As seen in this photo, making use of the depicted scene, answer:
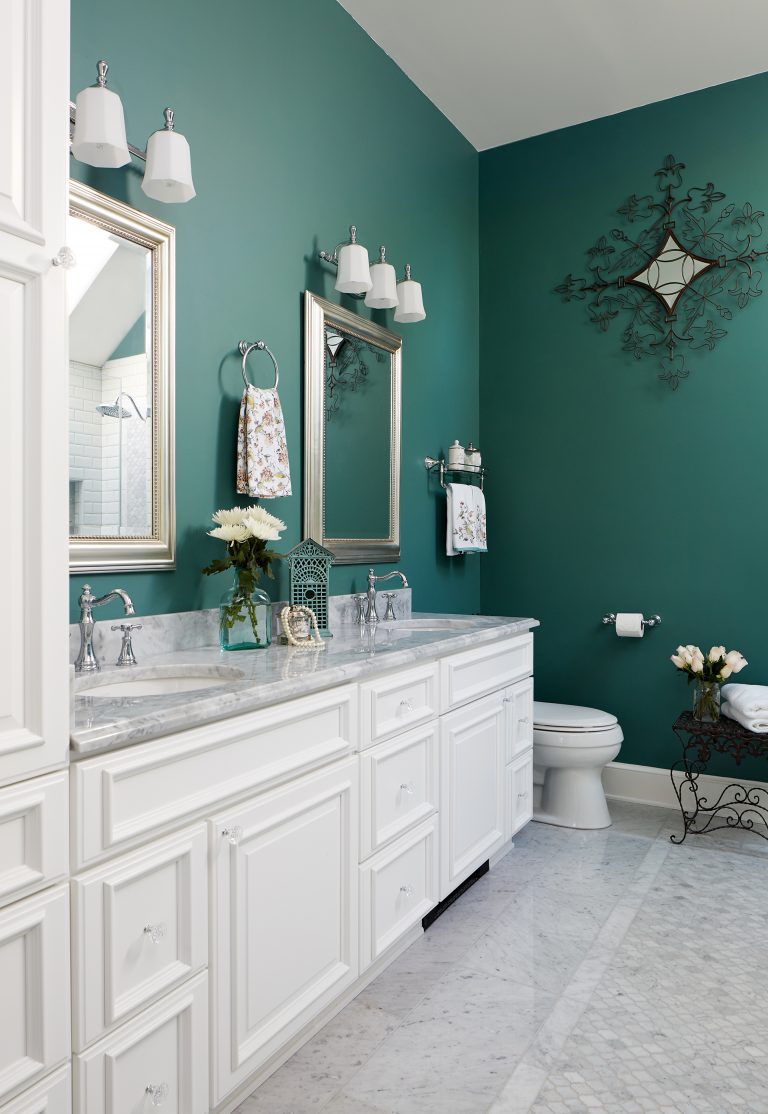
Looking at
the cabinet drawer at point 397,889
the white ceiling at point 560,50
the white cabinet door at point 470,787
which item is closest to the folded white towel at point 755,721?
the white cabinet door at point 470,787

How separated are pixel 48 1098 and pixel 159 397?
1.41 metres

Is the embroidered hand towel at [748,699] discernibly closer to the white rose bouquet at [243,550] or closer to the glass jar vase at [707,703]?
the glass jar vase at [707,703]

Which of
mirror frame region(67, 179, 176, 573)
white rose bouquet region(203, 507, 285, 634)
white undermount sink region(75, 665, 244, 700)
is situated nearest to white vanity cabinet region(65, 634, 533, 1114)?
white undermount sink region(75, 665, 244, 700)

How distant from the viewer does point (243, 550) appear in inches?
76.2

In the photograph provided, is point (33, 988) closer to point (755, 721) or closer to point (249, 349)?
point (249, 349)

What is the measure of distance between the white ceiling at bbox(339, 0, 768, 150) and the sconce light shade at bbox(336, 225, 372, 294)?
93 cm

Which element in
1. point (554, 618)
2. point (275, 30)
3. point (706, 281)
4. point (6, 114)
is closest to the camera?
point (6, 114)

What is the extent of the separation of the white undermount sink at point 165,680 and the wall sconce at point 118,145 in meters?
1.09

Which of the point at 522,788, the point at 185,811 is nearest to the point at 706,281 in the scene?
the point at 522,788

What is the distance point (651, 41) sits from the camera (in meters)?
2.88

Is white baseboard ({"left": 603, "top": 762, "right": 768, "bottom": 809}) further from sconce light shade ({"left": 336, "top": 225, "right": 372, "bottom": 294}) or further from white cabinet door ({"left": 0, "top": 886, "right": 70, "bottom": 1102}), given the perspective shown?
white cabinet door ({"left": 0, "top": 886, "right": 70, "bottom": 1102})

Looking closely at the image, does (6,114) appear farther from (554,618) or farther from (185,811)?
(554,618)

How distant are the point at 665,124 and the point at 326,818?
10.3 ft

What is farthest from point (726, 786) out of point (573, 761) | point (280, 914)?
point (280, 914)
